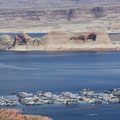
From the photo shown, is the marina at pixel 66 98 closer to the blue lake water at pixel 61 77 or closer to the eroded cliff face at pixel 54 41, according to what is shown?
the blue lake water at pixel 61 77

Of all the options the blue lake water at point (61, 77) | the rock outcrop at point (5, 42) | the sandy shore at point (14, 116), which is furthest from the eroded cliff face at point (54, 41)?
the sandy shore at point (14, 116)

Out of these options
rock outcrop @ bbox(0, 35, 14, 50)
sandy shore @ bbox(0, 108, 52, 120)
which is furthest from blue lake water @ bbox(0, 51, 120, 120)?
rock outcrop @ bbox(0, 35, 14, 50)

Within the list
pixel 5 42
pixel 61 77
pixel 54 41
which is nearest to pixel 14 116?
pixel 61 77

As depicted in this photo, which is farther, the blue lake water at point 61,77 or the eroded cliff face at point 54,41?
the eroded cliff face at point 54,41

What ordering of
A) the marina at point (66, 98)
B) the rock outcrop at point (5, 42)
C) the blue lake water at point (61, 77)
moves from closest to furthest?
the blue lake water at point (61, 77) → the marina at point (66, 98) → the rock outcrop at point (5, 42)

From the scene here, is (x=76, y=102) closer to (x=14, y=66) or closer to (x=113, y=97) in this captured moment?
(x=113, y=97)

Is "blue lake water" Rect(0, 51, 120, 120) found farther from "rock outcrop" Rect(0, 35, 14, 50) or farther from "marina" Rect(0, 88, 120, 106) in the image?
"rock outcrop" Rect(0, 35, 14, 50)
